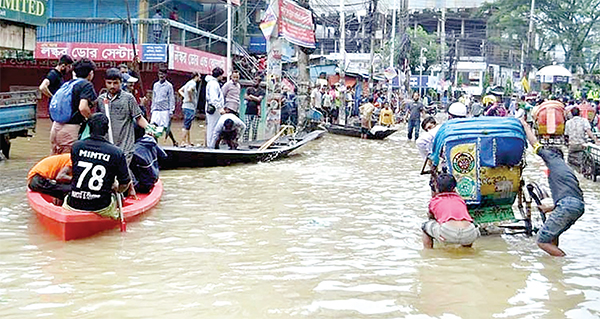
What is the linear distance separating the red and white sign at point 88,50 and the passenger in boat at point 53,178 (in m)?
16.8

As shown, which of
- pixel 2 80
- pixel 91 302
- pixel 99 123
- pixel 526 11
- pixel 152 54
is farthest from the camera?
pixel 526 11

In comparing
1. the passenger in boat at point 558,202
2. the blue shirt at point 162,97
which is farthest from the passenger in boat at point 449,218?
the blue shirt at point 162,97

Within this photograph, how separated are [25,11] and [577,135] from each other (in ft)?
37.3

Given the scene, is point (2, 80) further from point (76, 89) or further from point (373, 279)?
point (373, 279)

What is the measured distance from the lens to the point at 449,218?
7074 mm

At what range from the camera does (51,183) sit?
7.78 m

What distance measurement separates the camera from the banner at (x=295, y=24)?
17250mm

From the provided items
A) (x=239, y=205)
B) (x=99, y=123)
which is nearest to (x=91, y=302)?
(x=99, y=123)

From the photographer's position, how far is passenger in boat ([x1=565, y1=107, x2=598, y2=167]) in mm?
14422

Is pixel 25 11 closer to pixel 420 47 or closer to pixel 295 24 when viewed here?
pixel 295 24

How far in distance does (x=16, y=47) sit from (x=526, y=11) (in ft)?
156

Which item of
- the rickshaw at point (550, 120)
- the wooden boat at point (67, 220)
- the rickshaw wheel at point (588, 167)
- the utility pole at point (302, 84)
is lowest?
the wooden boat at point (67, 220)

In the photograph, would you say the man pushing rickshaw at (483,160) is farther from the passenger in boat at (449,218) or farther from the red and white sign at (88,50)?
the red and white sign at (88,50)

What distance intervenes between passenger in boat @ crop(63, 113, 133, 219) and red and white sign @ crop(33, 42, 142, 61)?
17738 mm
